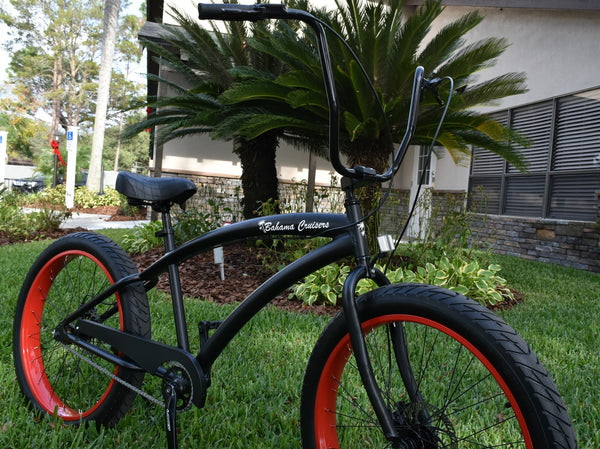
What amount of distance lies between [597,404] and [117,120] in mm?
46184

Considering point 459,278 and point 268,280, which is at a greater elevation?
point 268,280

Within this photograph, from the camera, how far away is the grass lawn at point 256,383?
5.80ft

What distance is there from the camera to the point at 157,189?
6.11 ft

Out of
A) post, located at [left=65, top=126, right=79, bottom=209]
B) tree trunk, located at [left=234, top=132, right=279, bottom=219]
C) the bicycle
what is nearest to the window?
tree trunk, located at [left=234, top=132, right=279, bottom=219]

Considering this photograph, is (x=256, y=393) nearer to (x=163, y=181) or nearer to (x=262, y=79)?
(x=163, y=181)

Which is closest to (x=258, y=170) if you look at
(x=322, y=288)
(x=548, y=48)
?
(x=322, y=288)

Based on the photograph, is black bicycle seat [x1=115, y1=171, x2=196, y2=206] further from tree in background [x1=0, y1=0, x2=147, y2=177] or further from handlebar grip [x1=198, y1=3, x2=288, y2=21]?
tree in background [x1=0, y1=0, x2=147, y2=177]

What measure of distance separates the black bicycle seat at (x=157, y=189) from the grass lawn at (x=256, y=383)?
95cm

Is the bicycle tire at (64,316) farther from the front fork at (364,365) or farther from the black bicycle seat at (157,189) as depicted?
the front fork at (364,365)

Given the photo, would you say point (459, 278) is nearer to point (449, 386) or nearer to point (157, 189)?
point (449, 386)

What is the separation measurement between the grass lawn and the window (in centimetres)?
329

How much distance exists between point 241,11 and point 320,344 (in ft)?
3.23

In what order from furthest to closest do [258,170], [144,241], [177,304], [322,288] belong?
[144,241], [258,170], [322,288], [177,304]

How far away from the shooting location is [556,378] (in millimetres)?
2424
